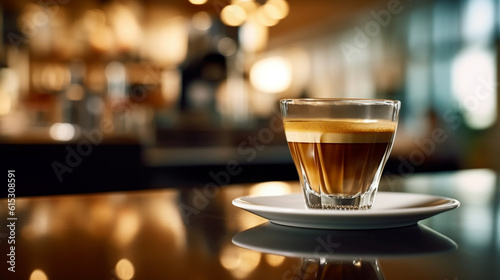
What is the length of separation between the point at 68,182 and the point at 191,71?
138 inches

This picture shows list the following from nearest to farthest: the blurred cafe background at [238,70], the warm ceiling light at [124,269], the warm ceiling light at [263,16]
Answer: the warm ceiling light at [124,269] → the warm ceiling light at [263,16] → the blurred cafe background at [238,70]

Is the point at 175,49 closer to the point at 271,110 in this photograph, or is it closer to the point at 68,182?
the point at 271,110

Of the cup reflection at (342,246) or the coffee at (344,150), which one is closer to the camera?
the cup reflection at (342,246)

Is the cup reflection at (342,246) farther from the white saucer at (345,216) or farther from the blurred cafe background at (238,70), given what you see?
the blurred cafe background at (238,70)

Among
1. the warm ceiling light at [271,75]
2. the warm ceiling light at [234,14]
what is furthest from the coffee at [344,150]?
the warm ceiling light at [271,75]

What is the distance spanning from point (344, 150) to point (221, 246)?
0.76 feet

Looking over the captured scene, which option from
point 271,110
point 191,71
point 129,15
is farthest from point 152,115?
point 271,110

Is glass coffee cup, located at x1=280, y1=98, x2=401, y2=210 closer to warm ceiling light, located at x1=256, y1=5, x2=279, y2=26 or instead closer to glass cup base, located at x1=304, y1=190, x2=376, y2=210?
glass cup base, located at x1=304, y1=190, x2=376, y2=210

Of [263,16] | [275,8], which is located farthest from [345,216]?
[263,16]

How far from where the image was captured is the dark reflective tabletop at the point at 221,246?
0.42m

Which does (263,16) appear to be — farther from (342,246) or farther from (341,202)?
(342,246)

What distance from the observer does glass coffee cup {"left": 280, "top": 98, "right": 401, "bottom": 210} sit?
681 mm

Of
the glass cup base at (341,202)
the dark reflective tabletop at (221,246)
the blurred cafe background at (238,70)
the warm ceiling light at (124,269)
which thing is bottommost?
the dark reflective tabletop at (221,246)

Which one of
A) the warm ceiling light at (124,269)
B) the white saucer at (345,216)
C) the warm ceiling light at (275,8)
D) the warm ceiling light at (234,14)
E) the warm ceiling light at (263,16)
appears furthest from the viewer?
the warm ceiling light at (234,14)
